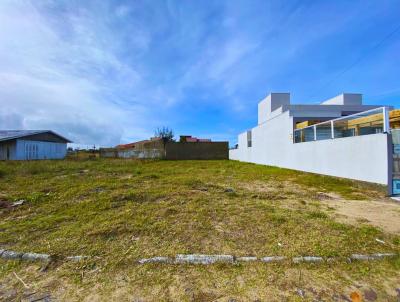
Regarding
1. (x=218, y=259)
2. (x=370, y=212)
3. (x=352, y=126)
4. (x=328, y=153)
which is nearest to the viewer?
(x=218, y=259)

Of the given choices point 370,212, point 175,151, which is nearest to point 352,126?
point 370,212

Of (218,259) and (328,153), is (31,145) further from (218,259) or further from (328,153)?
(328,153)

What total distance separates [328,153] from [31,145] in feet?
80.8

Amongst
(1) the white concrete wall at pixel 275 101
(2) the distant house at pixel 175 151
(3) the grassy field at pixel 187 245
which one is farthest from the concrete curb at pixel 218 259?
(2) the distant house at pixel 175 151

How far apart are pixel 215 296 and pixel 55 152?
27414 millimetres

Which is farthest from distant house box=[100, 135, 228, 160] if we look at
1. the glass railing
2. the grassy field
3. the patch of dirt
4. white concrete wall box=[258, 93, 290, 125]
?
the patch of dirt

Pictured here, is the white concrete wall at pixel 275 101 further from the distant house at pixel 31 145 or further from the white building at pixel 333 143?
the distant house at pixel 31 145

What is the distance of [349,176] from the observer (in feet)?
22.2

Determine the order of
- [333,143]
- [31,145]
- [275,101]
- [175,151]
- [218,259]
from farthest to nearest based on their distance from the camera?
[175,151], [31,145], [275,101], [333,143], [218,259]

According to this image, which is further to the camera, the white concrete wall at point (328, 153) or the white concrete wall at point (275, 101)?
the white concrete wall at point (275, 101)

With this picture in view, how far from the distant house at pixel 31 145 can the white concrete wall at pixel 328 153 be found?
21469 mm

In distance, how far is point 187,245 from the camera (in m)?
2.61

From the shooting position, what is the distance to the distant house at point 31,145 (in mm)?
18594

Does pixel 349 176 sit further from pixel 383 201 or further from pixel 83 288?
pixel 83 288
